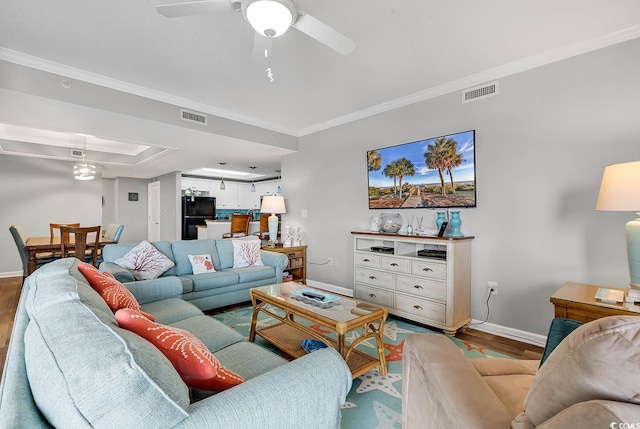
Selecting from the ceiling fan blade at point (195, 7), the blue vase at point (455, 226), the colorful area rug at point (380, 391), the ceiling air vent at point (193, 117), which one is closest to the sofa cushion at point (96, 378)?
the colorful area rug at point (380, 391)

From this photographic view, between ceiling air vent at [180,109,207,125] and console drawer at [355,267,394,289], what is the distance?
9.09 feet

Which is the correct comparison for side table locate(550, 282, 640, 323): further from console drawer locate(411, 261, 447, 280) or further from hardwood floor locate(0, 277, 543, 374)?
console drawer locate(411, 261, 447, 280)

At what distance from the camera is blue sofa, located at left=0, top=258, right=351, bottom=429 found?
0.62 metres

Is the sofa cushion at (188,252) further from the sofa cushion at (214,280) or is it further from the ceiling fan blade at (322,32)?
A: the ceiling fan blade at (322,32)

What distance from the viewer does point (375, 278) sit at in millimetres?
3424

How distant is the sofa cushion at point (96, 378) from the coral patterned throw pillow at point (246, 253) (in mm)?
3006

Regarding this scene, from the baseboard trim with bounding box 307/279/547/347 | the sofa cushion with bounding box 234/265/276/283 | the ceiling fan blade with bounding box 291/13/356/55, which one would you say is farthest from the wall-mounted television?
the ceiling fan blade with bounding box 291/13/356/55

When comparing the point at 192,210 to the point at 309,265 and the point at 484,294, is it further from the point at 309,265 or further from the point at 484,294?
the point at 484,294

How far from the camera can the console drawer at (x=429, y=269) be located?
9.28ft

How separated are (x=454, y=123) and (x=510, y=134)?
1.85 ft

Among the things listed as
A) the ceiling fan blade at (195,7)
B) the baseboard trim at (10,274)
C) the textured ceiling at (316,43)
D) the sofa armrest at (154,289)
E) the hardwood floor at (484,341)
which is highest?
the textured ceiling at (316,43)

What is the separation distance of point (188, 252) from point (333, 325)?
2.40 m

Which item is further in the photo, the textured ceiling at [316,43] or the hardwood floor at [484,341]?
the hardwood floor at [484,341]

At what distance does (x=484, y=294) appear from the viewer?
2.96 meters
